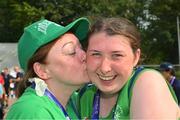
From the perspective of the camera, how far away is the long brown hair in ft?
9.77

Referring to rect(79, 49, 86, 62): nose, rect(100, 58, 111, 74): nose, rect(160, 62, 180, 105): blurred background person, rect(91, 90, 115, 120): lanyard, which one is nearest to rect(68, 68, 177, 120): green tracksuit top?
rect(91, 90, 115, 120): lanyard

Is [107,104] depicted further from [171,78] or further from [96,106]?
[171,78]

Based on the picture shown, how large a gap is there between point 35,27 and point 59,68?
286mm

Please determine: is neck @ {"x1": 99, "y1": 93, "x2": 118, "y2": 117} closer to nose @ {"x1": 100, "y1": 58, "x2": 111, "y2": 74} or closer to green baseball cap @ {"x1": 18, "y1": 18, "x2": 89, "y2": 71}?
nose @ {"x1": 100, "y1": 58, "x2": 111, "y2": 74}

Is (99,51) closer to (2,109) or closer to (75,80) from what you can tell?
(75,80)

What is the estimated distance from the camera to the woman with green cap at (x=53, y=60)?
116 inches

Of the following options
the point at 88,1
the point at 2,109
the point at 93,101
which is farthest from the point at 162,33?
the point at 93,101

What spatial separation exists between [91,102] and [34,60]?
1.46 feet

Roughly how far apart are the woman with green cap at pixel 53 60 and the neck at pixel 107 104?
17cm

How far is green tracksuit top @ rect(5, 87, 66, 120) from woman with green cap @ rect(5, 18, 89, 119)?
0.45ft

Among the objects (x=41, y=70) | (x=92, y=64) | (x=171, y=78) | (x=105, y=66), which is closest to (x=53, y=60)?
(x=41, y=70)

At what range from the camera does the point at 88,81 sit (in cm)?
310

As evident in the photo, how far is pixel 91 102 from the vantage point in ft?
10.3

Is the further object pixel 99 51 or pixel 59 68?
pixel 59 68
